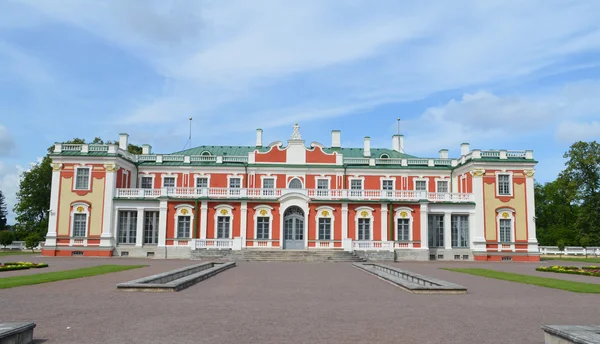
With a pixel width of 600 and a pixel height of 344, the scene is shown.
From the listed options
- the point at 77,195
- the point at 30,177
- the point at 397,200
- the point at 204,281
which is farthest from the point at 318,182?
the point at 30,177

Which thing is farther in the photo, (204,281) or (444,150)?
(444,150)

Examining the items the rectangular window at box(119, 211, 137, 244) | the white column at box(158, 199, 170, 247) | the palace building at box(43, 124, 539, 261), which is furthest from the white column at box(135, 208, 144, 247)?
the white column at box(158, 199, 170, 247)

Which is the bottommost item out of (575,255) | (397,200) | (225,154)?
(575,255)

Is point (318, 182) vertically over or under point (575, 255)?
over

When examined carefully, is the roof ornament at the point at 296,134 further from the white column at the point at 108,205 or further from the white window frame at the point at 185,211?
the white column at the point at 108,205

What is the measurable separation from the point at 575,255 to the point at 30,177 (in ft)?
189

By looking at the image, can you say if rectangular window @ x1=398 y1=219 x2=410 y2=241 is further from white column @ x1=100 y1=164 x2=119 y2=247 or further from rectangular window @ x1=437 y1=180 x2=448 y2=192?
white column @ x1=100 y1=164 x2=119 y2=247

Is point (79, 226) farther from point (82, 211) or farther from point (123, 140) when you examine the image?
point (123, 140)

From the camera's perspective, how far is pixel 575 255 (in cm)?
5038

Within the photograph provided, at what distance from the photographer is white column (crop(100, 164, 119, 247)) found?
37.7 meters

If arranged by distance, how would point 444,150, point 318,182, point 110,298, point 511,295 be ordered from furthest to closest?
point 444,150 < point 318,182 < point 511,295 < point 110,298

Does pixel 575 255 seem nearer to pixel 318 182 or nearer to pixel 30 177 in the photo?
pixel 318 182

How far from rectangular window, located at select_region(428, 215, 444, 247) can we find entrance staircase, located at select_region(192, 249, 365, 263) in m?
7.78

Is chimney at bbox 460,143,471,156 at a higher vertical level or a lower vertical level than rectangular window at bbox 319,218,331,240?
higher
